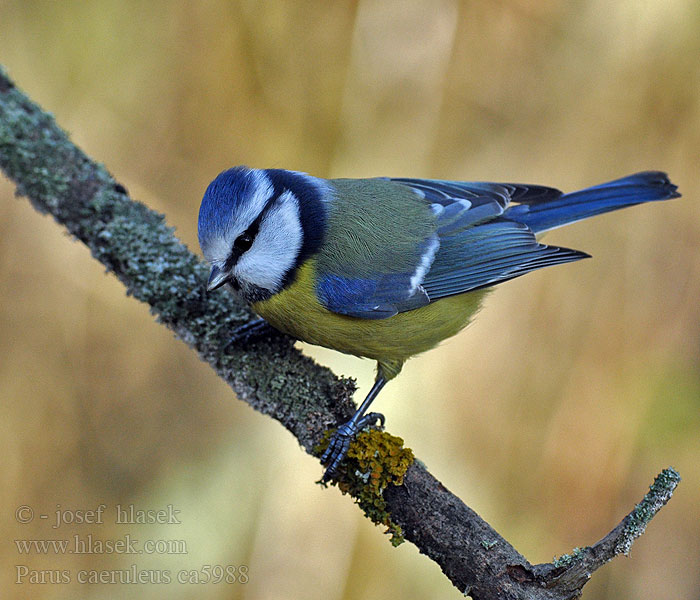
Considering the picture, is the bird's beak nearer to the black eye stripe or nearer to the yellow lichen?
the black eye stripe

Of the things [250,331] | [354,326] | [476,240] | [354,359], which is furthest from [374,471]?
[354,359]

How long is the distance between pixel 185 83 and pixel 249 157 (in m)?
0.49

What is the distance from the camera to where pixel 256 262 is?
6.07ft

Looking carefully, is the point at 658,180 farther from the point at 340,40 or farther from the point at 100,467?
the point at 100,467

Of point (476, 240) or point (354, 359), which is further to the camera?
point (354, 359)

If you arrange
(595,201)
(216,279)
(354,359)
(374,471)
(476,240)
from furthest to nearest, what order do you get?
1. (354,359)
2. (595,201)
3. (476,240)
4. (216,279)
5. (374,471)

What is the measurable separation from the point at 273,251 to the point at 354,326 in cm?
32

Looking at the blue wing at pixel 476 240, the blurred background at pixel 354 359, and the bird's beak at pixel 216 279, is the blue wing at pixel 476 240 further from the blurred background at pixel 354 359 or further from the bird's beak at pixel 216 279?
the blurred background at pixel 354 359

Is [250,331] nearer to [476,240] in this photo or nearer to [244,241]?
[244,241]

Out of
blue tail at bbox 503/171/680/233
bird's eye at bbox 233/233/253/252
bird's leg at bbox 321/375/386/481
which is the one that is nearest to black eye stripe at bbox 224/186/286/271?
bird's eye at bbox 233/233/253/252

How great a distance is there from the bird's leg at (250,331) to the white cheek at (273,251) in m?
0.18

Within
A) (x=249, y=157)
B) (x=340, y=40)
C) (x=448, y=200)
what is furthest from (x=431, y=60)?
(x=448, y=200)

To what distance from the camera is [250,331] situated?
198 cm

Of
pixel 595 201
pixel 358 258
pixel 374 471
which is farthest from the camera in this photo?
pixel 595 201
